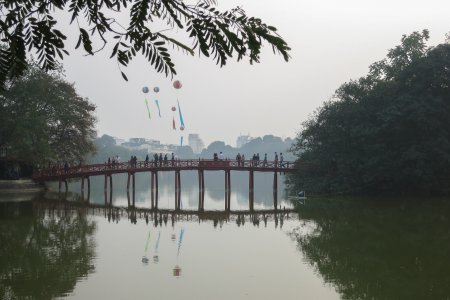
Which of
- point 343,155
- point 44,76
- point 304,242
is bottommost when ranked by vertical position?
point 304,242

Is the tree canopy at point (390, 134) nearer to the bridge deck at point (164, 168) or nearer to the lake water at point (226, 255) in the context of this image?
the bridge deck at point (164, 168)

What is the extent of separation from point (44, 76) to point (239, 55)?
39967mm

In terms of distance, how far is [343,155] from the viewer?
123ft

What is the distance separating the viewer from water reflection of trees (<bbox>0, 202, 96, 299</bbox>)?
11.2m

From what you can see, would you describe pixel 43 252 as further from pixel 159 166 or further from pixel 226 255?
pixel 159 166

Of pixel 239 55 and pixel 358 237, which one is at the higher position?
pixel 239 55

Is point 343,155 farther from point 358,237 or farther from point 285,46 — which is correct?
point 285,46

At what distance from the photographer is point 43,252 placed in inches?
599

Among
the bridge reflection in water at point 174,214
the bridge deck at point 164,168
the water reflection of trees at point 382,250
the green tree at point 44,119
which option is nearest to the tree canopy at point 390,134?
the bridge deck at point 164,168

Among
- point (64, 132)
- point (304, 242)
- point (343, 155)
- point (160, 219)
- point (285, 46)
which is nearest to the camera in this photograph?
point (285, 46)

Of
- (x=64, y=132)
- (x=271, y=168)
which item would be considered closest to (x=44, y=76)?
(x=64, y=132)

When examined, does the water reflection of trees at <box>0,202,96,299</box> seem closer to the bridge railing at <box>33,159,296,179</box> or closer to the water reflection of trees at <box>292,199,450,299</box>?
the water reflection of trees at <box>292,199,450,299</box>

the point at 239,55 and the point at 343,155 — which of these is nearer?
the point at 239,55

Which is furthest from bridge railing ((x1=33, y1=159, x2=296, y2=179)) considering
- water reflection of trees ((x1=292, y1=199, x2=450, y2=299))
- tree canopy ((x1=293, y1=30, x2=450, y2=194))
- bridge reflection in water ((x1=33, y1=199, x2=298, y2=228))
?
water reflection of trees ((x1=292, y1=199, x2=450, y2=299))
